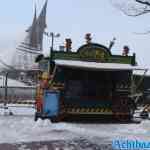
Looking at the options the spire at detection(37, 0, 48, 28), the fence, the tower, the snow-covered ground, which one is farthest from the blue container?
the spire at detection(37, 0, 48, 28)

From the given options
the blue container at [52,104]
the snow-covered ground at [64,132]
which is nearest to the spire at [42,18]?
the blue container at [52,104]

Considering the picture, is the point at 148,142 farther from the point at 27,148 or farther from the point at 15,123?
the point at 15,123

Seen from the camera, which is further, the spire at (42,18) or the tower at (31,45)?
the spire at (42,18)

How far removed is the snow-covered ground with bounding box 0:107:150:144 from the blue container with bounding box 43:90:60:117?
1.22 m

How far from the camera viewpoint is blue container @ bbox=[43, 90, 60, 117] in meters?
20.2

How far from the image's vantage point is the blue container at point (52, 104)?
2020 cm

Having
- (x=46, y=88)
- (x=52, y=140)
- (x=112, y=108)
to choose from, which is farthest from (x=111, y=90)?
(x=52, y=140)

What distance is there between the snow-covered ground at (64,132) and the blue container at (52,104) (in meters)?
1.22

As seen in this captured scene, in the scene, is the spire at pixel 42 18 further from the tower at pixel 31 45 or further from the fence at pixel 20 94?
the fence at pixel 20 94

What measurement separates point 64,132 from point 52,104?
3.93 metres

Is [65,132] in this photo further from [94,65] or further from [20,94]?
[20,94]

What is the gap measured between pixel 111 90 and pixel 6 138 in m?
8.31

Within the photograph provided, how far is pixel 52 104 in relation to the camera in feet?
66.4

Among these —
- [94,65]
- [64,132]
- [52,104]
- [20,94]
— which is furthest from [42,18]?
[64,132]
